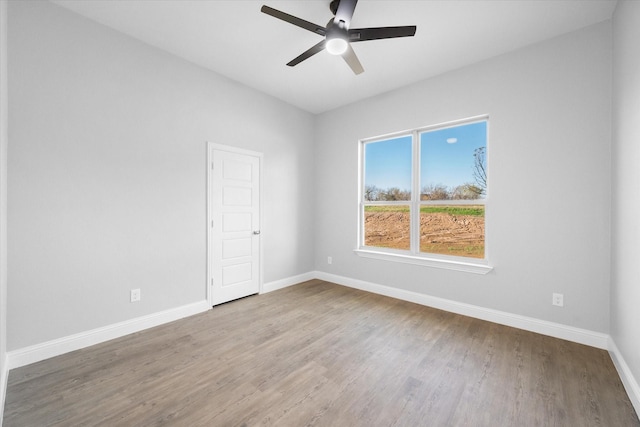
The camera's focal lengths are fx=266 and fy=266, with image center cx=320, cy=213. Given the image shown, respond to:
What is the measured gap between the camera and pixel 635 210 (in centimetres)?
181

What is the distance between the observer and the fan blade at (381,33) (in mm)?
2062

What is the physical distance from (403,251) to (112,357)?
3451 millimetres

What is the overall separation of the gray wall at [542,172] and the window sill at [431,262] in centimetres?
10

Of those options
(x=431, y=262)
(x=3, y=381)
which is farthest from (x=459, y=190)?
(x=3, y=381)

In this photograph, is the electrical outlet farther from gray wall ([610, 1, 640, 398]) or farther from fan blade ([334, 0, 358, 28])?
fan blade ([334, 0, 358, 28])

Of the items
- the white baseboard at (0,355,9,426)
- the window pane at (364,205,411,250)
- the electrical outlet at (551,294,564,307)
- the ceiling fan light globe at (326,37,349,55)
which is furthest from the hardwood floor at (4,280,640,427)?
the ceiling fan light globe at (326,37,349,55)

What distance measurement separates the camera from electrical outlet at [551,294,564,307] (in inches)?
103

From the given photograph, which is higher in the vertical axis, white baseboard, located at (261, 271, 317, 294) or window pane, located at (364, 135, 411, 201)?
window pane, located at (364, 135, 411, 201)

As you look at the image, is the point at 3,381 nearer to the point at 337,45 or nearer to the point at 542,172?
the point at 337,45

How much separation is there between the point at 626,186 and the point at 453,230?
5.20 feet

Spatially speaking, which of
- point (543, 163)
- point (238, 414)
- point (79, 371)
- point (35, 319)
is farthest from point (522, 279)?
point (35, 319)

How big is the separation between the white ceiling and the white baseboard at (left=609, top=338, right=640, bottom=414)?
9.43 ft

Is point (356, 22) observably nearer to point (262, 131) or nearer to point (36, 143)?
point (262, 131)

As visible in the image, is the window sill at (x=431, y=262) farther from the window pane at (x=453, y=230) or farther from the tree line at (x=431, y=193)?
the tree line at (x=431, y=193)
